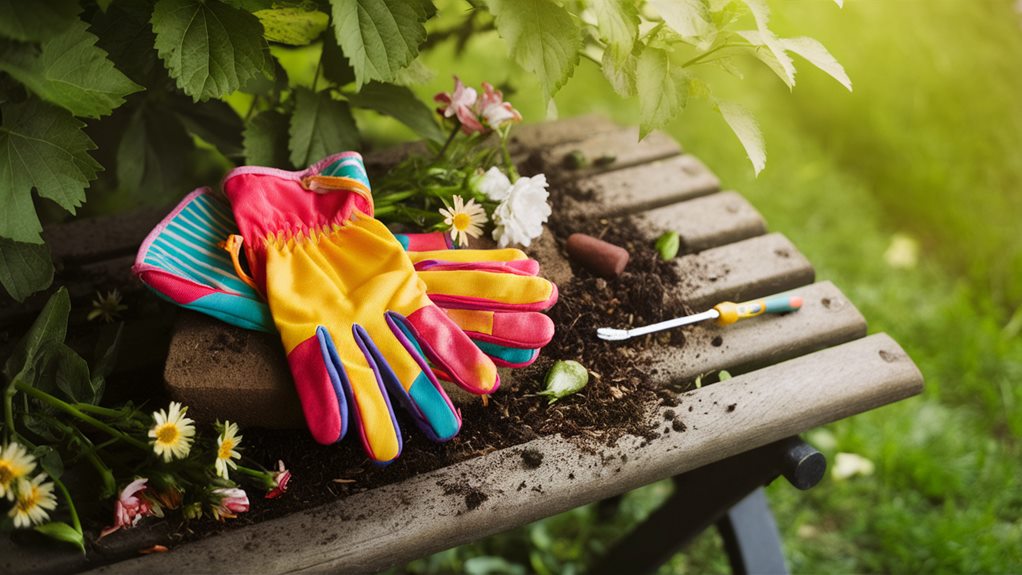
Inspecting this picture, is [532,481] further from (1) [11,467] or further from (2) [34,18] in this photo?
(2) [34,18]

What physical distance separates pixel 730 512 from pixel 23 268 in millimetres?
1197

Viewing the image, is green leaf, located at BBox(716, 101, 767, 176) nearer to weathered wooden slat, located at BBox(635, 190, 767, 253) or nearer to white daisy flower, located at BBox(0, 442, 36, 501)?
weathered wooden slat, located at BBox(635, 190, 767, 253)

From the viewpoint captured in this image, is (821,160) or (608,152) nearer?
(608,152)

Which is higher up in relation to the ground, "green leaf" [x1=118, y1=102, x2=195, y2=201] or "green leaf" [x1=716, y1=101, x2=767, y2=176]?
"green leaf" [x1=716, y1=101, x2=767, y2=176]

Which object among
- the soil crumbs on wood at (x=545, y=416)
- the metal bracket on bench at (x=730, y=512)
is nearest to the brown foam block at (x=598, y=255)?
the soil crumbs on wood at (x=545, y=416)

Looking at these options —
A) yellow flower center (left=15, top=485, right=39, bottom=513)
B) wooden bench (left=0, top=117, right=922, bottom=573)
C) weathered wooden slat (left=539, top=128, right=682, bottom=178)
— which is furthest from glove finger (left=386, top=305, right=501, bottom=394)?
weathered wooden slat (left=539, top=128, right=682, bottom=178)

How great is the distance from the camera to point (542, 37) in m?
1.07

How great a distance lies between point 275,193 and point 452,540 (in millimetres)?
534

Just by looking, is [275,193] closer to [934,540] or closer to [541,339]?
[541,339]

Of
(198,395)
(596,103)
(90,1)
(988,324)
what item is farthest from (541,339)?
(596,103)

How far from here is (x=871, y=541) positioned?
192cm

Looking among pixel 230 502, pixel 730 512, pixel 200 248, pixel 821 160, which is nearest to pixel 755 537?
pixel 730 512

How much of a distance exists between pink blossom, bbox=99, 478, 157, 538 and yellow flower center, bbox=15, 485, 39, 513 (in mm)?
84

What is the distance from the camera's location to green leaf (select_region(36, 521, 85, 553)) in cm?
96
